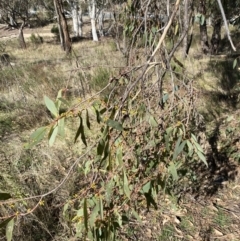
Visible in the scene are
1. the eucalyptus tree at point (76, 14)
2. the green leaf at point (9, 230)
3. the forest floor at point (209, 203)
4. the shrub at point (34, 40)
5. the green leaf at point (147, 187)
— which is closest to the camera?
the green leaf at point (9, 230)

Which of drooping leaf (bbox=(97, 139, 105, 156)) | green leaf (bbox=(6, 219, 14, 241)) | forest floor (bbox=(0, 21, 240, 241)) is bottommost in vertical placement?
forest floor (bbox=(0, 21, 240, 241))

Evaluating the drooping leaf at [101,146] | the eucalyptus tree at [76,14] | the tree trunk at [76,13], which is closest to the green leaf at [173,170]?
the drooping leaf at [101,146]

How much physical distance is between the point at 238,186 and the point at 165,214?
73 cm

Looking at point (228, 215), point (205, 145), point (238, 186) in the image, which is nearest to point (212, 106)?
point (205, 145)

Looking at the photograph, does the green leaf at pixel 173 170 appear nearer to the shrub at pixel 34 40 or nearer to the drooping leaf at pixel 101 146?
the drooping leaf at pixel 101 146

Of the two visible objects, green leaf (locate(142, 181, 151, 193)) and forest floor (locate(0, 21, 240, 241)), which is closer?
green leaf (locate(142, 181, 151, 193))

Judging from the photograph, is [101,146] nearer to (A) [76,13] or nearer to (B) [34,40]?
(B) [34,40]

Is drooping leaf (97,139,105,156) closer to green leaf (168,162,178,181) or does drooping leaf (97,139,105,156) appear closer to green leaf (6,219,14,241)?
green leaf (6,219,14,241)

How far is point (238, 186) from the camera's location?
264 centimetres

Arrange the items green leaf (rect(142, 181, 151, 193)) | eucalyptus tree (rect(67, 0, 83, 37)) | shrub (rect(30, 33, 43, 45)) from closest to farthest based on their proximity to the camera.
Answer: green leaf (rect(142, 181, 151, 193)) → shrub (rect(30, 33, 43, 45)) → eucalyptus tree (rect(67, 0, 83, 37))

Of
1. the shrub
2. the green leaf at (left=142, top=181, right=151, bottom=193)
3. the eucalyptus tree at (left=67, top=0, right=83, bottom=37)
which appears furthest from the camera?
the eucalyptus tree at (left=67, top=0, right=83, bottom=37)

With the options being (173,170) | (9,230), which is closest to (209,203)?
(173,170)

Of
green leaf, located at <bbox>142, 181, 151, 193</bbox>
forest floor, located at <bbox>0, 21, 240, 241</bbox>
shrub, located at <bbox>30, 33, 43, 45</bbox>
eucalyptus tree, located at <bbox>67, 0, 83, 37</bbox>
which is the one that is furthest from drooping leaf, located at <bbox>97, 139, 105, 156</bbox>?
eucalyptus tree, located at <bbox>67, 0, 83, 37</bbox>

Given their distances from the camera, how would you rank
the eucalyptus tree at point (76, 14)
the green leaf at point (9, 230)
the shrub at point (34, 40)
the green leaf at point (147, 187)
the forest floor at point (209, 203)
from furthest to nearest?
1. the eucalyptus tree at point (76, 14)
2. the shrub at point (34, 40)
3. the forest floor at point (209, 203)
4. the green leaf at point (147, 187)
5. the green leaf at point (9, 230)
